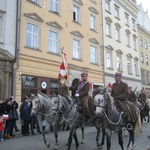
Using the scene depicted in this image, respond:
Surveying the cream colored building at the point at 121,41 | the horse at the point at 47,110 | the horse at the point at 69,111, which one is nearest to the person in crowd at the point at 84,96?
the horse at the point at 69,111

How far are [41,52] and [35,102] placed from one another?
36.3ft

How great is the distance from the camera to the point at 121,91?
8.21 meters

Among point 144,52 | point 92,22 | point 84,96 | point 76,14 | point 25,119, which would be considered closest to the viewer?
point 84,96

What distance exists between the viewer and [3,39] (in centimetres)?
1642

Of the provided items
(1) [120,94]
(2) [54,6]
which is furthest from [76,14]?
(1) [120,94]

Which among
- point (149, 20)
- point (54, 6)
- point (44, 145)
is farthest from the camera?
point (149, 20)

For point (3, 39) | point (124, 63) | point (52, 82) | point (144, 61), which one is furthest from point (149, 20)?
point (3, 39)

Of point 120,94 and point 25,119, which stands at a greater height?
point 120,94

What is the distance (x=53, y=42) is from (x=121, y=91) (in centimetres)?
1349

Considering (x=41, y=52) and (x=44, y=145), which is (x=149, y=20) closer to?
(x=41, y=52)

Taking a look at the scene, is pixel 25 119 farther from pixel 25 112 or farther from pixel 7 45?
pixel 7 45

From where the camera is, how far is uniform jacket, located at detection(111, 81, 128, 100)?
808cm

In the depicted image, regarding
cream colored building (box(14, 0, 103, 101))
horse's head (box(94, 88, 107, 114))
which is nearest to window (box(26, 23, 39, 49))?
cream colored building (box(14, 0, 103, 101))

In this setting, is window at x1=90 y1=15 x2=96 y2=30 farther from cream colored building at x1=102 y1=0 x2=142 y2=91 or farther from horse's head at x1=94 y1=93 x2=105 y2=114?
horse's head at x1=94 y1=93 x2=105 y2=114
